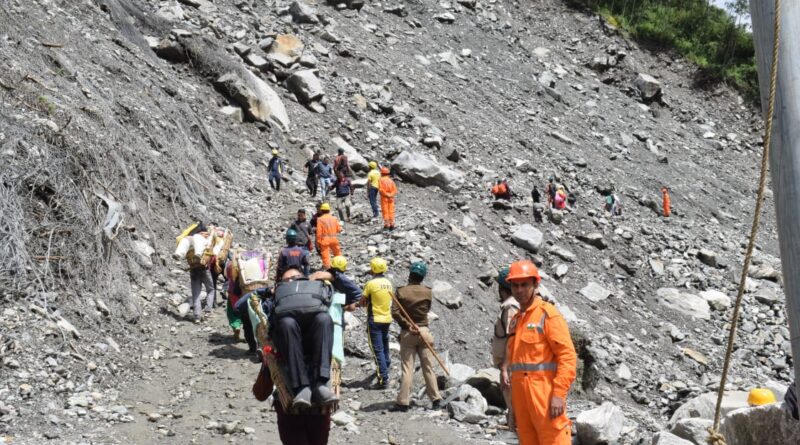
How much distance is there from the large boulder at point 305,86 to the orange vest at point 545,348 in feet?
60.2

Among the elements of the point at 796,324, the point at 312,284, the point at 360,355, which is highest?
the point at 796,324

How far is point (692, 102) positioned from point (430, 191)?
22.5 m

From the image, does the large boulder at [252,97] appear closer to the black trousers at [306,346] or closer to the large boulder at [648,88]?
the black trousers at [306,346]

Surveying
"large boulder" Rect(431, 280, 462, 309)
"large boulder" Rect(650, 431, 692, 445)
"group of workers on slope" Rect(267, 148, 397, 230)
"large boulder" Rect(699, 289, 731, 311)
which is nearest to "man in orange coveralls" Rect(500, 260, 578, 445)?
"large boulder" Rect(650, 431, 692, 445)

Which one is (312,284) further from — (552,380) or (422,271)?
(422,271)

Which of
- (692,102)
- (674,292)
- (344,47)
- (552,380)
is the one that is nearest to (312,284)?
(552,380)

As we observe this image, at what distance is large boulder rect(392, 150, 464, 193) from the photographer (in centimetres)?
1925

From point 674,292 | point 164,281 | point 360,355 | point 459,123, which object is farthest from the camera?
point 459,123

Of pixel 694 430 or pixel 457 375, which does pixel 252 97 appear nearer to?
pixel 457 375

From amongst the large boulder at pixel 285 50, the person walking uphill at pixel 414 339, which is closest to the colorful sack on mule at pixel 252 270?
the person walking uphill at pixel 414 339

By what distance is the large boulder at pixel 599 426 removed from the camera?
6.79m

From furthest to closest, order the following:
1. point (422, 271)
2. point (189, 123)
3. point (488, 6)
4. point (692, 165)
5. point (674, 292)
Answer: point (488, 6), point (692, 165), point (674, 292), point (189, 123), point (422, 271)

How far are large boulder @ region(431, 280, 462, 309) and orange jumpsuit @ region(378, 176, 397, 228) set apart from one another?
188cm

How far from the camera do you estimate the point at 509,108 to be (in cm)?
2762
